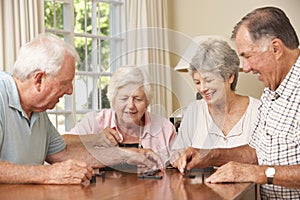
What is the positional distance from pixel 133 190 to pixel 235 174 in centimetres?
36

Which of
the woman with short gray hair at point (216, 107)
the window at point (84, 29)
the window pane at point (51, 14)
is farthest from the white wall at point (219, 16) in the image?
the woman with short gray hair at point (216, 107)

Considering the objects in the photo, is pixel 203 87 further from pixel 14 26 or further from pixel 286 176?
pixel 14 26

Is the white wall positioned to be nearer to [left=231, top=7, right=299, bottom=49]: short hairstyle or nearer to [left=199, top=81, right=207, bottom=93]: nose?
[left=199, top=81, right=207, bottom=93]: nose

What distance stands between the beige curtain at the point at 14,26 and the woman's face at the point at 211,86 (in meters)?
1.17

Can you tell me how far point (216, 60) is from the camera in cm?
265

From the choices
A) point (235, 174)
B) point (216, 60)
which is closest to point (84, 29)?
point (216, 60)

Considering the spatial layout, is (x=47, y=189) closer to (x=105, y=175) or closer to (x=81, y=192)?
(x=81, y=192)

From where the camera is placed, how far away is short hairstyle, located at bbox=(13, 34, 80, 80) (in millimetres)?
2137

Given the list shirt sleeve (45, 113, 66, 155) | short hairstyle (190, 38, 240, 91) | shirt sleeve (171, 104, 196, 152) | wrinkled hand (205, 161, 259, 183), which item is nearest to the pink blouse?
shirt sleeve (171, 104, 196, 152)

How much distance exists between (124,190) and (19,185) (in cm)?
38

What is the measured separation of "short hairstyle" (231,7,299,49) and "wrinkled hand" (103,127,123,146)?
73 centimetres

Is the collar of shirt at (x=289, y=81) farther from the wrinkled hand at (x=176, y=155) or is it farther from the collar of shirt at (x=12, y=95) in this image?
the collar of shirt at (x=12, y=95)

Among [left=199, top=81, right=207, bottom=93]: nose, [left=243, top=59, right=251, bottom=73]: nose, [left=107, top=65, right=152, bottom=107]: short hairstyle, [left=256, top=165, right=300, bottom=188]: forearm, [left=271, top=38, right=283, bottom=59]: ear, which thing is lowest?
[left=256, top=165, right=300, bottom=188]: forearm

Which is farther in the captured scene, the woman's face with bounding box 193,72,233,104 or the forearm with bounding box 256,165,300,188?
the woman's face with bounding box 193,72,233,104
